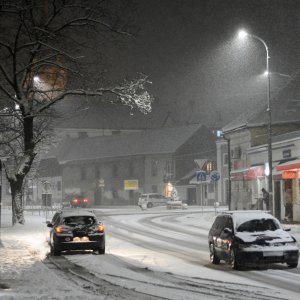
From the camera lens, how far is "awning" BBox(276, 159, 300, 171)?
36.0 meters

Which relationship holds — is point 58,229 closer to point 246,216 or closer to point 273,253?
point 246,216

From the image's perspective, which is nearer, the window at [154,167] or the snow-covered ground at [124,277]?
the snow-covered ground at [124,277]

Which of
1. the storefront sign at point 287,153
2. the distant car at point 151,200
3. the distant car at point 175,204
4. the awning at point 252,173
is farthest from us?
the distant car at point 151,200

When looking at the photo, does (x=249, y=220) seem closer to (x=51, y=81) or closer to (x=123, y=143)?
(x=51, y=81)

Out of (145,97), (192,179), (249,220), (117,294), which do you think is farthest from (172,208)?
(117,294)

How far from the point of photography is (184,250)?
2291 cm

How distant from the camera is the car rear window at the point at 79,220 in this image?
2155cm

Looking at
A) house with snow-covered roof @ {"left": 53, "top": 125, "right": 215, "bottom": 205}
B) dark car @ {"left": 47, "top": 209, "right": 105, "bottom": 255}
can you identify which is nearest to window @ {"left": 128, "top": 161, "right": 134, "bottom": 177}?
house with snow-covered roof @ {"left": 53, "top": 125, "right": 215, "bottom": 205}

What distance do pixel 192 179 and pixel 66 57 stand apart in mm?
60110

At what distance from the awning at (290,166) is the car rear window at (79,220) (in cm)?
1726

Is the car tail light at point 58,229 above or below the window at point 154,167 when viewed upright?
below

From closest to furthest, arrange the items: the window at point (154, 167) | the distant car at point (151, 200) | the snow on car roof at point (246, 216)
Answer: the snow on car roof at point (246, 216) → the distant car at point (151, 200) → the window at point (154, 167)

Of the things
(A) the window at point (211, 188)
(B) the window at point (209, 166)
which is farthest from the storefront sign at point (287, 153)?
(B) the window at point (209, 166)

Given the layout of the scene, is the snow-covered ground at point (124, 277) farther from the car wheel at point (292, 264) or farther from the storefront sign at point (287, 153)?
the storefront sign at point (287, 153)
